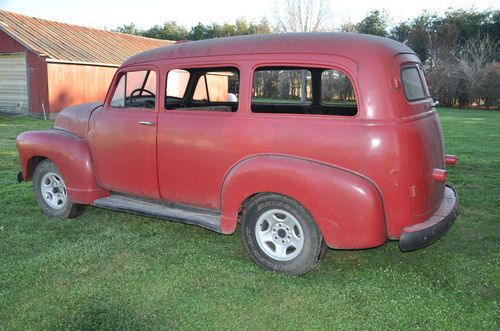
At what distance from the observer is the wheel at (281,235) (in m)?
4.03

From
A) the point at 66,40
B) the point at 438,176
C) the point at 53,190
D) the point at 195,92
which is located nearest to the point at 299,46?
the point at 438,176

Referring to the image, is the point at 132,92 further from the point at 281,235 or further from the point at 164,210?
the point at 281,235

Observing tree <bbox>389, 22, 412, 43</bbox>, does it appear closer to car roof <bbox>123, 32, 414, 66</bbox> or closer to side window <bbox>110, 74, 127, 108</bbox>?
side window <bbox>110, 74, 127, 108</bbox>

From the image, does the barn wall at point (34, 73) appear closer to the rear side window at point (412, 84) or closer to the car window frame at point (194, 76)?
the car window frame at point (194, 76)

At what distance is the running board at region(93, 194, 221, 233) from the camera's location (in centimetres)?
459

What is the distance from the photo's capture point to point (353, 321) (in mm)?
3395

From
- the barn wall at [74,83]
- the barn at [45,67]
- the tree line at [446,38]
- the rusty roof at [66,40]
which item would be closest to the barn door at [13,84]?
the barn at [45,67]

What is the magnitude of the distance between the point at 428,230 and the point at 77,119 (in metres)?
4.06

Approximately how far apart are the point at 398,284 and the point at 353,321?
0.77 m

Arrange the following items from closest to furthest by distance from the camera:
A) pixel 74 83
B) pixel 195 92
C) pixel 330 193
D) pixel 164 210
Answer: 1. pixel 330 193
2. pixel 164 210
3. pixel 195 92
4. pixel 74 83

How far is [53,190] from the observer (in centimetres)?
584

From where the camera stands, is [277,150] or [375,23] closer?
[277,150]

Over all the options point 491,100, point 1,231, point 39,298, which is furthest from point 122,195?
point 491,100

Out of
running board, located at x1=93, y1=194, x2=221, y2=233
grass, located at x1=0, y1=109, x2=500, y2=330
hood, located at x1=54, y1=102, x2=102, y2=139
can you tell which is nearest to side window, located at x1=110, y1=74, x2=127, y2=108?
hood, located at x1=54, y1=102, x2=102, y2=139
